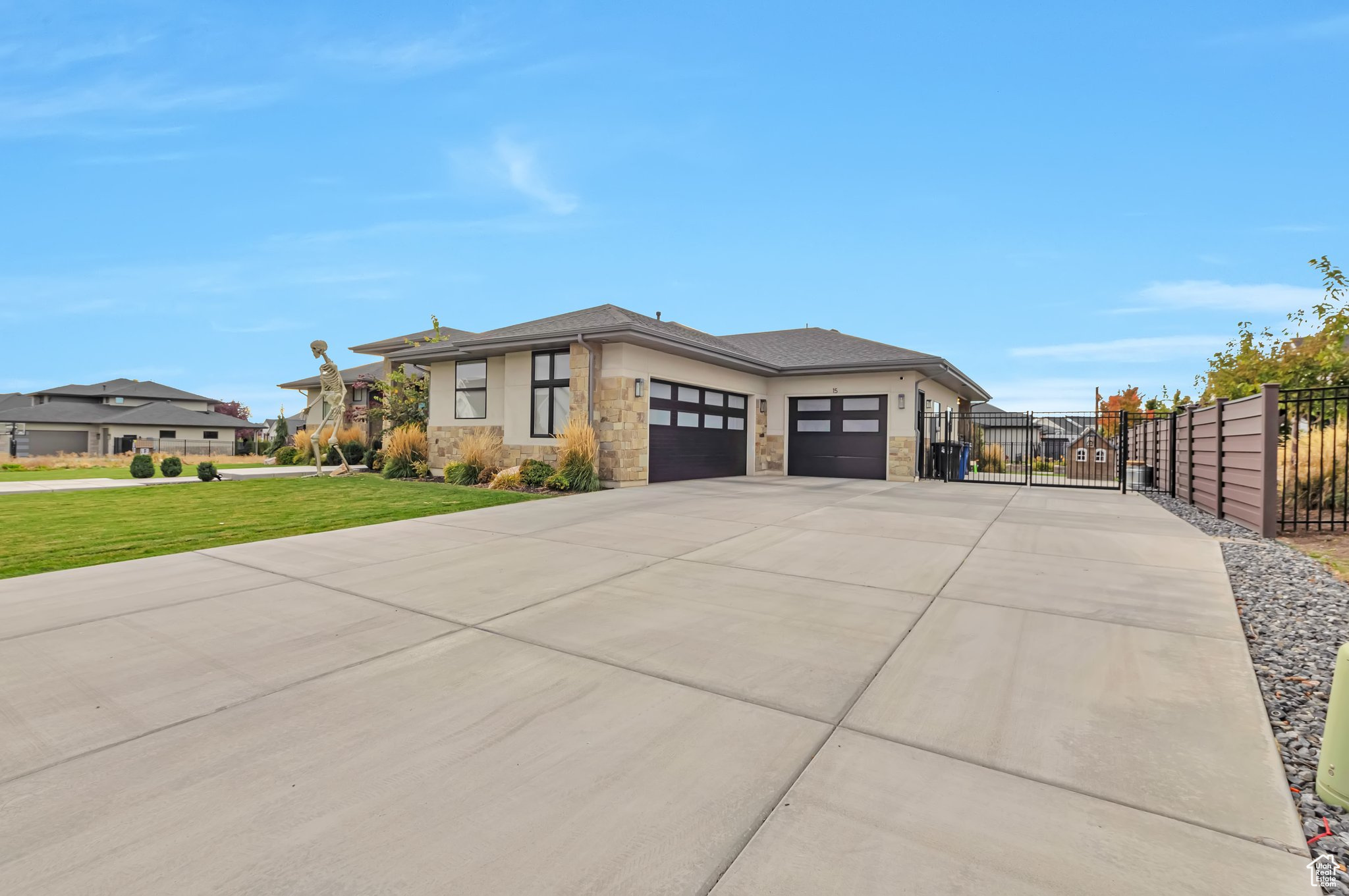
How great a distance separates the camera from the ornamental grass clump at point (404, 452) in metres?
15.2

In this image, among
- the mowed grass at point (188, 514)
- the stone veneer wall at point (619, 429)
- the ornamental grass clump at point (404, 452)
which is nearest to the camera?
the mowed grass at point (188, 514)

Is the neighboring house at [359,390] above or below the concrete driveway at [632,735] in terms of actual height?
above

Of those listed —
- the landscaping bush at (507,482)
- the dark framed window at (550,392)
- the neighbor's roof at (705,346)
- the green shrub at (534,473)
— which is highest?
the neighbor's roof at (705,346)

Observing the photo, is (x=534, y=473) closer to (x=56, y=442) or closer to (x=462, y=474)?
(x=462, y=474)

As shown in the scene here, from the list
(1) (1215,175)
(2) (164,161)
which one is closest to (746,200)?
(1) (1215,175)

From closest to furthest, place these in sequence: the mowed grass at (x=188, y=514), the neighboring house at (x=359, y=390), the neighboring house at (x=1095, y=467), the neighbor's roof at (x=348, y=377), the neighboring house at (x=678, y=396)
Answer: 1. the mowed grass at (x=188, y=514)
2. the neighboring house at (x=678, y=396)
3. the neighboring house at (x=1095, y=467)
4. the neighboring house at (x=359, y=390)
5. the neighbor's roof at (x=348, y=377)

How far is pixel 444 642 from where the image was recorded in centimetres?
347

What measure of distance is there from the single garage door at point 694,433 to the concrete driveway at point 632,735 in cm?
819

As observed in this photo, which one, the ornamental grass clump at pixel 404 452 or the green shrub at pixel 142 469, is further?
the ornamental grass clump at pixel 404 452

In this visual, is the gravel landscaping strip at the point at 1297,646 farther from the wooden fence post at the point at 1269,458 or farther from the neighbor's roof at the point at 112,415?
the neighbor's roof at the point at 112,415

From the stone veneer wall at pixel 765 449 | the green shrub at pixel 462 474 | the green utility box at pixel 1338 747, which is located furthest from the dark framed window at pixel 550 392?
→ the green utility box at pixel 1338 747

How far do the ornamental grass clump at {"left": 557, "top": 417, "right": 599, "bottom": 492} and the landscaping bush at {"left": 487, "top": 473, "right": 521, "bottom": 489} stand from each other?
107cm

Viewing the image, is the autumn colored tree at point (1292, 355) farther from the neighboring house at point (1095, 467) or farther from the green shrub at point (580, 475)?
the green shrub at point (580, 475)

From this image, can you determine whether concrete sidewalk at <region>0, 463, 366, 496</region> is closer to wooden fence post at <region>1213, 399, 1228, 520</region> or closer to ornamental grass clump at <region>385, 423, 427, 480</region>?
ornamental grass clump at <region>385, 423, 427, 480</region>
